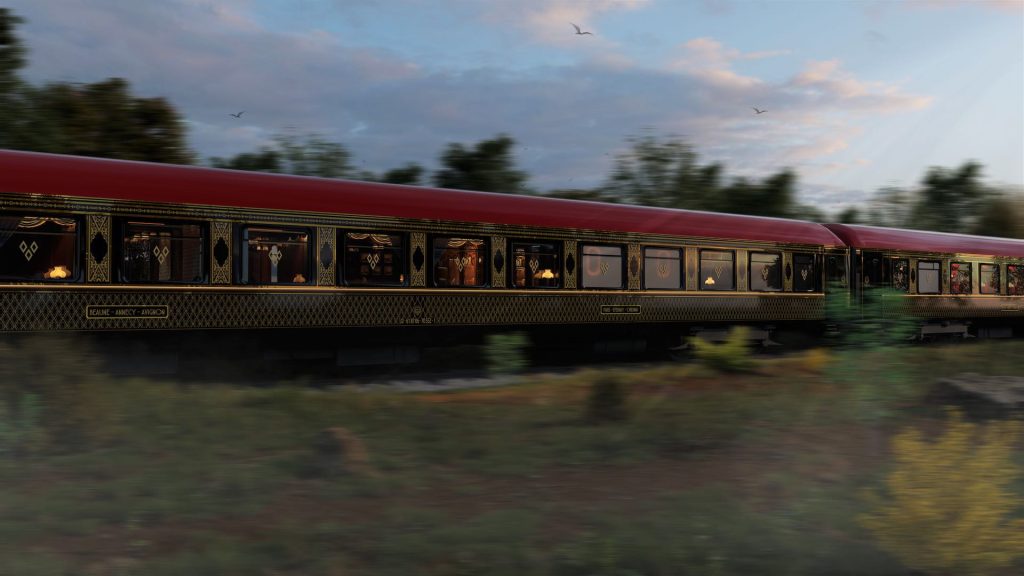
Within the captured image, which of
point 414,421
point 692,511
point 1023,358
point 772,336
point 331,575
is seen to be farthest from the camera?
point 772,336

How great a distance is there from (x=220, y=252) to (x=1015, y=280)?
843 inches

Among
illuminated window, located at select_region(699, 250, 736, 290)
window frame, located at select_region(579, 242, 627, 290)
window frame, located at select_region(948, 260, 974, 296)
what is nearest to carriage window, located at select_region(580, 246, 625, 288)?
window frame, located at select_region(579, 242, 627, 290)

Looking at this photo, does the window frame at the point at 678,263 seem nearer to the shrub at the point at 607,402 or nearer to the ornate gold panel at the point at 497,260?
the ornate gold panel at the point at 497,260

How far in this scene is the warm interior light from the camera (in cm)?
1055

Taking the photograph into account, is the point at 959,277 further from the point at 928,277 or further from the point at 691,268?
the point at 691,268

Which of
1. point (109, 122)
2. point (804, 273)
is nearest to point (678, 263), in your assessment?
point (804, 273)

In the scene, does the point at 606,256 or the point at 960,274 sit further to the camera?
the point at 960,274

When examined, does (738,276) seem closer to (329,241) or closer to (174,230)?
(329,241)

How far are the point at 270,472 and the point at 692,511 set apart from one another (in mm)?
3300

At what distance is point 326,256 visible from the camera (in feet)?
41.5

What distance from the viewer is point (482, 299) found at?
1418 centimetres

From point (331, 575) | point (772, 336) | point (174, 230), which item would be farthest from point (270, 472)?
point (772, 336)

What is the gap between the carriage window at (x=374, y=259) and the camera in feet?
42.4

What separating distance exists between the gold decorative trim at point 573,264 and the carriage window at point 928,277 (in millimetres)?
10257
